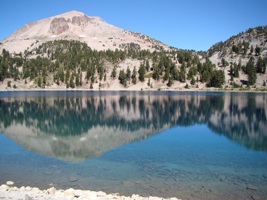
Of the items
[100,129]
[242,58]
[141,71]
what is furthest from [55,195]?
[242,58]

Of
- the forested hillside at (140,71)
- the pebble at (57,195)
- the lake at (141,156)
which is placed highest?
the forested hillside at (140,71)

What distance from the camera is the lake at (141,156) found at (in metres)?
17.7

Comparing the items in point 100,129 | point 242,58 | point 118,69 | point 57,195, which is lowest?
point 57,195

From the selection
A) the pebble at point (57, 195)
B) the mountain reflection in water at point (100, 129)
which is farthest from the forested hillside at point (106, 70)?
the pebble at point (57, 195)

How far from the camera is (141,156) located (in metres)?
24.9

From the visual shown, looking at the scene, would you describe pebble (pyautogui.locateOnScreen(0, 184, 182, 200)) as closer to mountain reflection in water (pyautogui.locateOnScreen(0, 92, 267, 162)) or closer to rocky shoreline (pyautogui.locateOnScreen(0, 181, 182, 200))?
rocky shoreline (pyautogui.locateOnScreen(0, 181, 182, 200))

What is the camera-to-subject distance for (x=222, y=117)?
160ft

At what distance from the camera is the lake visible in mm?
17703

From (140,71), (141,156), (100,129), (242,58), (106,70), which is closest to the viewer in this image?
(141,156)

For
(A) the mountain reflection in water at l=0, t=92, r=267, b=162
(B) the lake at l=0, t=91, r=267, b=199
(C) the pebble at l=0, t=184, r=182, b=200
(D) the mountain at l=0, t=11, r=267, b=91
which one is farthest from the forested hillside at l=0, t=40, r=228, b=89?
(C) the pebble at l=0, t=184, r=182, b=200

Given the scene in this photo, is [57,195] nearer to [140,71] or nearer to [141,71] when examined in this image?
[141,71]

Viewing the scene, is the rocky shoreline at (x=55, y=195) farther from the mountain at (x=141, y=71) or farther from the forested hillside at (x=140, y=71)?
the forested hillside at (x=140, y=71)

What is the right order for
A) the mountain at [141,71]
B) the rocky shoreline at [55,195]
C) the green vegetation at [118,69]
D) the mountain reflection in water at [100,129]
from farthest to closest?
the green vegetation at [118,69]
the mountain at [141,71]
the mountain reflection in water at [100,129]
the rocky shoreline at [55,195]

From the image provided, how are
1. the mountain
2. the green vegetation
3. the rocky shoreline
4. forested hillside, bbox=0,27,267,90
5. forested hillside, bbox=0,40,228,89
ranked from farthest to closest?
forested hillside, bbox=0,40,228,89 < the green vegetation < forested hillside, bbox=0,27,267,90 < the mountain < the rocky shoreline
